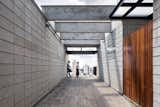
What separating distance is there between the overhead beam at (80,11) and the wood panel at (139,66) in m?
1.08

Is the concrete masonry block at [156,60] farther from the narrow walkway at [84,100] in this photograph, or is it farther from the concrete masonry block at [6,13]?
the concrete masonry block at [6,13]

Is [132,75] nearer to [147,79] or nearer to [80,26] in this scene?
[147,79]

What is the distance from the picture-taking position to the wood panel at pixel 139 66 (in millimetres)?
5445

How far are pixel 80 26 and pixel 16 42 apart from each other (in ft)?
23.9

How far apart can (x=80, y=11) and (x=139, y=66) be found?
2989 millimetres

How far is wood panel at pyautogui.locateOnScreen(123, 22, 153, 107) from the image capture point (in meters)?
5.45

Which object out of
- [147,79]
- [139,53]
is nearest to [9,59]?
[147,79]

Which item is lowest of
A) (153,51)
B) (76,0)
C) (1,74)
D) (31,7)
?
(1,74)

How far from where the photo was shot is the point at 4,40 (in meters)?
3.96

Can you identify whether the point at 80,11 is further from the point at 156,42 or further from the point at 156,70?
the point at 156,70

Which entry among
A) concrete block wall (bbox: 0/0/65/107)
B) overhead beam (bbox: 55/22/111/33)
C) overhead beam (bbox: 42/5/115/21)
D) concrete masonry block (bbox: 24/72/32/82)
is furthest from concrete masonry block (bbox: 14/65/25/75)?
overhead beam (bbox: 55/22/111/33)

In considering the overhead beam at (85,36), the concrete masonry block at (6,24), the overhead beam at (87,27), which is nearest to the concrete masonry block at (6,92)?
the concrete masonry block at (6,24)

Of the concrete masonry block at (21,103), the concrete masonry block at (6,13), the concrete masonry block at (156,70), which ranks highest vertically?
the concrete masonry block at (6,13)

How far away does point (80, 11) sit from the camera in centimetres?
838
